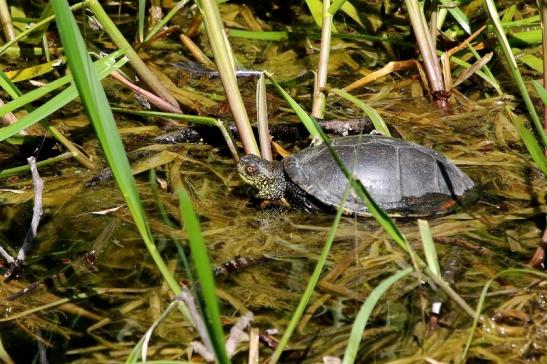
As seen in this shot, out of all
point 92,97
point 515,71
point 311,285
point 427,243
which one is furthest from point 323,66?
point 92,97

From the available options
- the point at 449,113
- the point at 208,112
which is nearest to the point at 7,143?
the point at 208,112

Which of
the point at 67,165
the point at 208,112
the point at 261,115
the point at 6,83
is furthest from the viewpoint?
the point at 208,112

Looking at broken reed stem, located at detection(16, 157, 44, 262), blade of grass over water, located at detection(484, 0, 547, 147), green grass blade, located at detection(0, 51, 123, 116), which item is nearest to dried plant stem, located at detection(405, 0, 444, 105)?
blade of grass over water, located at detection(484, 0, 547, 147)

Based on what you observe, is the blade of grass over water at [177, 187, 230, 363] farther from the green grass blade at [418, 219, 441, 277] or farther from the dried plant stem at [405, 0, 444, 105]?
the dried plant stem at [405, 0, 444, 105]

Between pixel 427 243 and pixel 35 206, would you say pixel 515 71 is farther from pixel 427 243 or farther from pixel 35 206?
pixel 35 206

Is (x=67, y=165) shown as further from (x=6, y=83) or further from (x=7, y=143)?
(x=6, y=83)

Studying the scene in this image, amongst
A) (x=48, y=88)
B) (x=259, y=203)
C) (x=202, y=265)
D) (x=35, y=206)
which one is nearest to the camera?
(x=202, y=265)

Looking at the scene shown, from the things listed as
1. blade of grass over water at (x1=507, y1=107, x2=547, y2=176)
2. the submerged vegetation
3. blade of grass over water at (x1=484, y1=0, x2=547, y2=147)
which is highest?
Result: blade of grass over water at (x1=484, y1=0, x2=547, y2=147)
